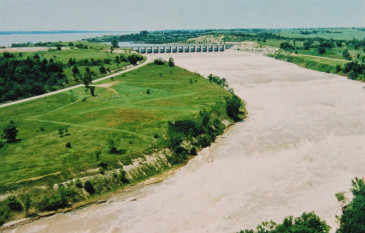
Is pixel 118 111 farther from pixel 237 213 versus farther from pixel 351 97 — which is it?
pixel 351 97

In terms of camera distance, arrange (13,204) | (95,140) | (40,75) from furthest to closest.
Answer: (40,75)
(95,140)
(13,204)

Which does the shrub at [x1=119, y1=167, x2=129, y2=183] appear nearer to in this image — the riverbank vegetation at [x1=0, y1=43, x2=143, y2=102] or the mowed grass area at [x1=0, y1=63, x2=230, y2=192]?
the mowed grass area at [x1=0, y1=63, x2=230, y2=192]

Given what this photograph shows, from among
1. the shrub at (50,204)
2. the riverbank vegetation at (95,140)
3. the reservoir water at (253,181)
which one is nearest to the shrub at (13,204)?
the riverbank vegetation at (95,140)

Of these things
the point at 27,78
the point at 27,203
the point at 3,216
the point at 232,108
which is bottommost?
the point at 3,216

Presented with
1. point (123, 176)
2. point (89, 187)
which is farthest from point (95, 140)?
point (89, 187)

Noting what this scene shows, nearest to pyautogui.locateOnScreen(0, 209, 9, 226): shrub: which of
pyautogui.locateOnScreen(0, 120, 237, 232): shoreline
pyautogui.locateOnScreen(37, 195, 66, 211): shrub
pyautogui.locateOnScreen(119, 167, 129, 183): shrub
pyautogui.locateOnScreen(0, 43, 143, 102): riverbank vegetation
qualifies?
pyautogui.locateOnScreen(0, 120, 237, 232): shoreline

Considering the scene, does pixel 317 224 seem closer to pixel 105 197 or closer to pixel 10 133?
pixel 105 197

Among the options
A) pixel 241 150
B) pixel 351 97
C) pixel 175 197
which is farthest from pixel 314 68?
pixel 175 197

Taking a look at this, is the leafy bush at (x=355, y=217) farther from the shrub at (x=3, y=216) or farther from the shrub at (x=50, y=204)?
the shrub at (x=3, y=216)
